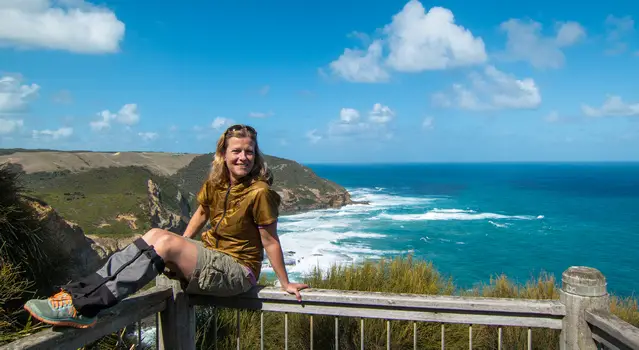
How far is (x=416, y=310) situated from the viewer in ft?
7.70

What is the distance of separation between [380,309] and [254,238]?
864 millimetres

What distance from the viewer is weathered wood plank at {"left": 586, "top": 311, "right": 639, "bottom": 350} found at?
1.87 meters

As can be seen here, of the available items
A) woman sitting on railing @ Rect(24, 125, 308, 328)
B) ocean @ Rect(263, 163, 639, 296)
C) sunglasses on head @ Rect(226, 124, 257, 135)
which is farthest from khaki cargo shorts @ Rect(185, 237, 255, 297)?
ocean @ Rect(263, 163, 639, 296)

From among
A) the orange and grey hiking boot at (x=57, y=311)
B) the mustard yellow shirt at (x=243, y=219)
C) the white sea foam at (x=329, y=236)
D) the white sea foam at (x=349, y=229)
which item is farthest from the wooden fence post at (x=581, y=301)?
the white sea foam at (x=349, y=229)

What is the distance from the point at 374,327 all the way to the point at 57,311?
2923mm

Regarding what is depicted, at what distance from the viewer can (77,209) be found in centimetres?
2959

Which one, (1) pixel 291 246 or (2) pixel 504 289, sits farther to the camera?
(1) pixel 291 246

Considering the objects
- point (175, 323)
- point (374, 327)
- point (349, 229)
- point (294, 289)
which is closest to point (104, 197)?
point (349, 229)

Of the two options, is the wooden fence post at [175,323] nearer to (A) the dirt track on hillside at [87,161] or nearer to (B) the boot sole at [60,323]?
(B) the boot sole at [60,323]

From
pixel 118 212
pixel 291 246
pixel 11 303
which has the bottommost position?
pixel 291 246

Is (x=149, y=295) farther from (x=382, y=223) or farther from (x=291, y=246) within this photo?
(x=382, y=223)

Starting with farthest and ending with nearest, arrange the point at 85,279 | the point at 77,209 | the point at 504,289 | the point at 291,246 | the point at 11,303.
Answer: the point at 291,246, the point at 77,209, the point at 504,289, the point at 11,303, the point at 85,279

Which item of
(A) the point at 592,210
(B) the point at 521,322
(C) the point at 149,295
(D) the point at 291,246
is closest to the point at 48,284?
(C) the point at 149,295

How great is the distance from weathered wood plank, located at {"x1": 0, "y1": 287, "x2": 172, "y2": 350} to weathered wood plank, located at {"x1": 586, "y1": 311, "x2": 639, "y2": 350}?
7.66 ft
